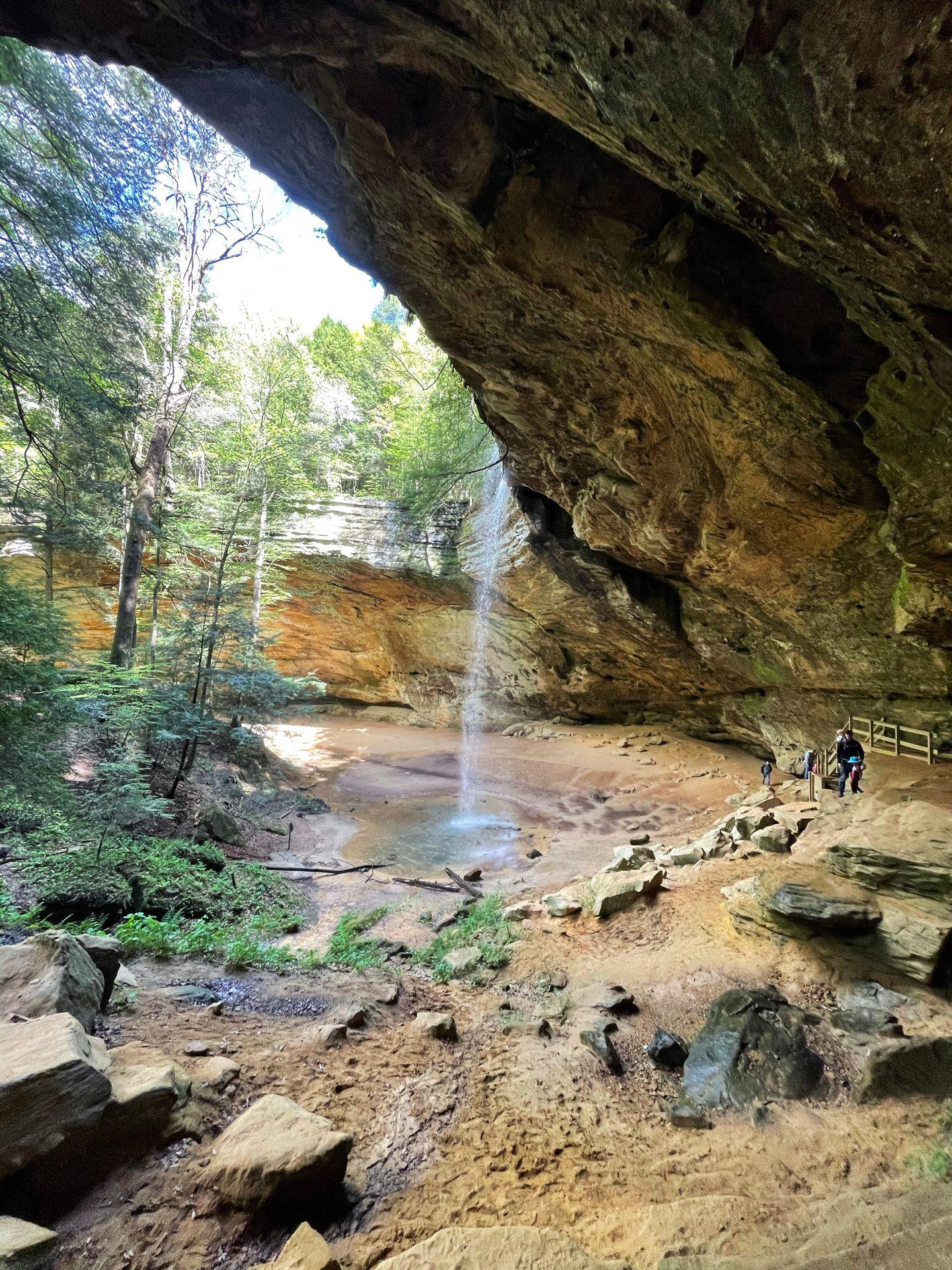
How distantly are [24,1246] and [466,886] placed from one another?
753 cm

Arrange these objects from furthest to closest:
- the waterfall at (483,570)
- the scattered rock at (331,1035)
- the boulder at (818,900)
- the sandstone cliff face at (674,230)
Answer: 1. the waterfall at (483,570)
2. the boulder at (818,900)
3. the scattered rock at (331,1035)
4. the sandstone cliff face at (674,230)

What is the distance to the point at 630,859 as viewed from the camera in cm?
845

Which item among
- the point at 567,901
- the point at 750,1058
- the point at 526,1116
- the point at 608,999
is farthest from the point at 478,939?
the point at 750,1058

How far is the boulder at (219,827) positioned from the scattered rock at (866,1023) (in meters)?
9.37

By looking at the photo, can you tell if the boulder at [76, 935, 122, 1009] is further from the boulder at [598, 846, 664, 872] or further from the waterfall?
the waterfall

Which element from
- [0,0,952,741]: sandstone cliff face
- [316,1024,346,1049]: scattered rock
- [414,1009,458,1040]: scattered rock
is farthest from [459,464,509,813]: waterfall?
[316,1024,346,1049]: scattered rock

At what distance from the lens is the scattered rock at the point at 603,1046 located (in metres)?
4.16

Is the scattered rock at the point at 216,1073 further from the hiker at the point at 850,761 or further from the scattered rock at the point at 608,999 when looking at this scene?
the hiker at the point at 850,761

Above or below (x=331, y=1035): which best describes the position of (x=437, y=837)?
below

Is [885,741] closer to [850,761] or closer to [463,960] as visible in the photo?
Answer: [850,761]

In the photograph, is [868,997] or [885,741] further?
[885,741]

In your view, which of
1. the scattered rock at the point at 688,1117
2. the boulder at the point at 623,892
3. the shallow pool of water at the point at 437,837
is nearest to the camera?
the scattered rock at the point at 688,1117

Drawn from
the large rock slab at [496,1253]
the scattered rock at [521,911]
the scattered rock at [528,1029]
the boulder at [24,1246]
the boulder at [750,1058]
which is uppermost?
the boulder at [24,1246]

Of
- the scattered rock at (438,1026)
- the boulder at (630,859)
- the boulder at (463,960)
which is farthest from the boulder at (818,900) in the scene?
the scattered rock at (438,1026)
